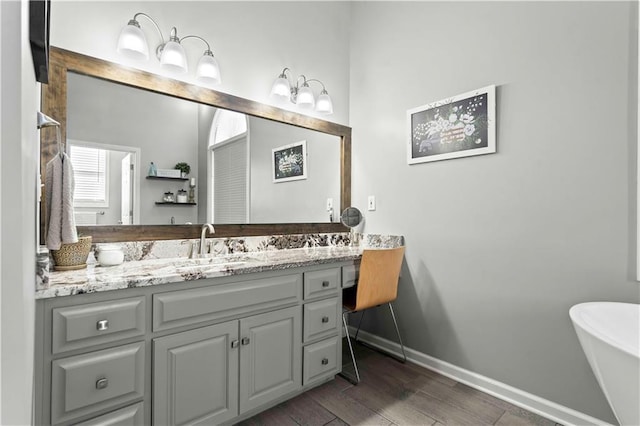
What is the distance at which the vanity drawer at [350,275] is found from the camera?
6.86 feet

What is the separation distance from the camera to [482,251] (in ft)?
6.61

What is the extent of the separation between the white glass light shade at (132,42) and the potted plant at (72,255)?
0.99 m

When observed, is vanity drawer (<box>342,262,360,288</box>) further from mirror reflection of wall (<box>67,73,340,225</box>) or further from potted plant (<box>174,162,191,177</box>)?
potted plant (<box>174,162,191,177</box>)

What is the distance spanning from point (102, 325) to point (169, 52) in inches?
57.4

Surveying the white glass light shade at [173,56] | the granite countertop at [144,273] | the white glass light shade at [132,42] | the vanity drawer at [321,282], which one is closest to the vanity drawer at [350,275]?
the vanity drawer at [321,282]

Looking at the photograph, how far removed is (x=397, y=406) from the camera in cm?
184

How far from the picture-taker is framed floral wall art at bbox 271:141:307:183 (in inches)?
98.5

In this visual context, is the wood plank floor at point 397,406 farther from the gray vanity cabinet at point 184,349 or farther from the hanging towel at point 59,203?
the hanging towel at point 59,203

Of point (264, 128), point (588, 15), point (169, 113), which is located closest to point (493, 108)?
point (588, 15)

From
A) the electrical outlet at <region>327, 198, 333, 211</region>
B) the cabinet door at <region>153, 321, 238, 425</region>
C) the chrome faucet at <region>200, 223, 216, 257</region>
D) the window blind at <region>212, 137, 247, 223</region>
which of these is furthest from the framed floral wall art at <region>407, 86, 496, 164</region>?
the cabinet door at <region>153, 321, 238, 425</region>

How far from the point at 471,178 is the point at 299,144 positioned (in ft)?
4.27

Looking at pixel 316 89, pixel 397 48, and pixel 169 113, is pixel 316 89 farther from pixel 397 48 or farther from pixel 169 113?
pixel 169 113

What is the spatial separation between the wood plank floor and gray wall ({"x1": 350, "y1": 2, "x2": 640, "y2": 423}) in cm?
19

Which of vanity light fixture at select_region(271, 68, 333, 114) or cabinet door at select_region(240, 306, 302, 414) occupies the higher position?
vanity light fixture at select_region(271, 68, 333, 114)
